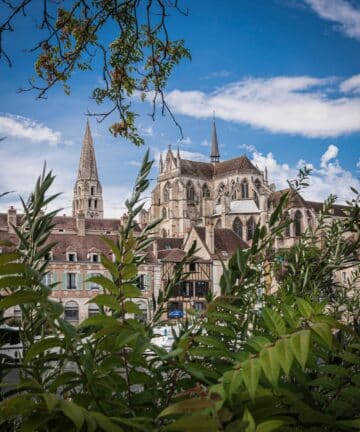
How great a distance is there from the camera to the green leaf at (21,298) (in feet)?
3.13

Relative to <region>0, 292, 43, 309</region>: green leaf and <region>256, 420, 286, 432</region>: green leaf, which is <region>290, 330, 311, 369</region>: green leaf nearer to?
<region>256, 420, 286, 432</region>: green leaf

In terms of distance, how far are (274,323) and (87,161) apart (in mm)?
114922

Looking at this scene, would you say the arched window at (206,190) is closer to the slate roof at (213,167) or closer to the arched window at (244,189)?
the slate roof at (213,167)

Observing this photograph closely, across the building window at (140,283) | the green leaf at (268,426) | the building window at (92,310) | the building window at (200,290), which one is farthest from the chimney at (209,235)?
the green leaf at (268,426)

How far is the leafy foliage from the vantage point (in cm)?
90

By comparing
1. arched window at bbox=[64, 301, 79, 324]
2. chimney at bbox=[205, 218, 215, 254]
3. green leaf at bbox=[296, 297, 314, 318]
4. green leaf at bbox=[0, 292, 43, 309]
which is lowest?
arched window at bbox=[64, 301, 79, 324]

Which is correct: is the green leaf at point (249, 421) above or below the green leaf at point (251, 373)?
below

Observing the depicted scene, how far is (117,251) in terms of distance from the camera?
3.91 ft

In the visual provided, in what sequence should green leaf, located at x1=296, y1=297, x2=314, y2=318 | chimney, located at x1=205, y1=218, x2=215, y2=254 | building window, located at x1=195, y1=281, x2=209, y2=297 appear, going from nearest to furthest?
green leaf, located at x1=296, y1=297, x2=314, y2=318 → building window, located at x1=195, y1=281, x2=209, y2=297 → chimney, located at x1=205, y1=218, x2=215, y2=254

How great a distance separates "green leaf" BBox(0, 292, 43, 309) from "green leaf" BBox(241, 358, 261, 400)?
42 cm

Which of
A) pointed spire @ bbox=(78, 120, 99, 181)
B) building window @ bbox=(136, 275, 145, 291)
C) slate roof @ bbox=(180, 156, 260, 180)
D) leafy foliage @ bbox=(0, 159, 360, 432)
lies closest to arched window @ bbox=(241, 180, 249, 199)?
slate roof @ bbox=(180, 156, 260, 180)

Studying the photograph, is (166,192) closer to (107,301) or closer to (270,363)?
(107,301)

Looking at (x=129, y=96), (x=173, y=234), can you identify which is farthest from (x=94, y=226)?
(x=129, y=96)

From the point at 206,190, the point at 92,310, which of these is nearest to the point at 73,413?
the point at 92,310
